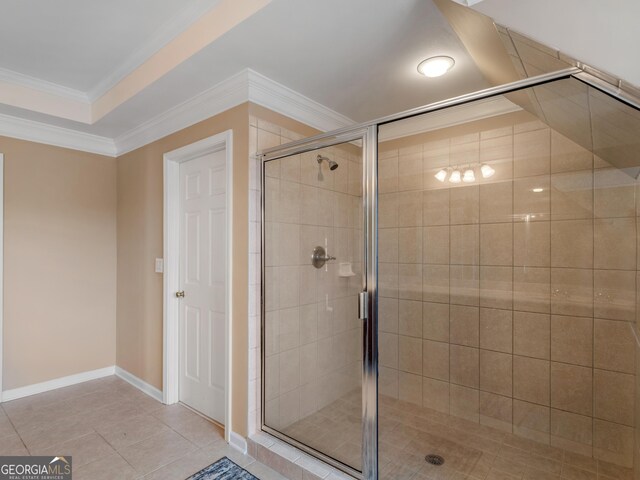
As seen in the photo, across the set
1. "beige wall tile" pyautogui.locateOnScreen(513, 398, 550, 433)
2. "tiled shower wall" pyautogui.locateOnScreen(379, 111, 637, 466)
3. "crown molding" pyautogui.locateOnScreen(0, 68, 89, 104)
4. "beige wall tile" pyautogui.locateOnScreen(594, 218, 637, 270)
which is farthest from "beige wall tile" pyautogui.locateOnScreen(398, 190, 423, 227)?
"crown molding" pyautogui.locateOnScreen(0, 68, 89, 104)

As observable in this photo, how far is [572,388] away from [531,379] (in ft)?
0.69

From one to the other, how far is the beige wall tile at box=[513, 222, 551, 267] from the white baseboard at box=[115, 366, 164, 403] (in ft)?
9.98

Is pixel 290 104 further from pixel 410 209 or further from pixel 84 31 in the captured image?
pixel 84 31

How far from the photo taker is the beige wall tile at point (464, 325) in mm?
2338

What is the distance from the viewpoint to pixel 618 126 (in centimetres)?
135

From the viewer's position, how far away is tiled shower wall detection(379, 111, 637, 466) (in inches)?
73.5

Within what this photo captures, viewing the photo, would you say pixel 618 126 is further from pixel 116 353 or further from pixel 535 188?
pixel 116 353

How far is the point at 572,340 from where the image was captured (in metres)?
2.00

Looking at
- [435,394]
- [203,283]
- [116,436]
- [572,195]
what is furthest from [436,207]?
[116,436]

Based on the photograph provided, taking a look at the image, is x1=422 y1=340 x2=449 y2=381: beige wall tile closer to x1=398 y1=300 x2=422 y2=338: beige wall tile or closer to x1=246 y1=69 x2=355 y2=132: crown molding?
x1=398 y1=300 x2=422 y2=338: beige wall tile

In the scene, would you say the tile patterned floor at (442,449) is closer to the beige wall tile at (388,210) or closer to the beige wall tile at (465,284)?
the beige wall tile at (465,284)

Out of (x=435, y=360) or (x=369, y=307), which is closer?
(x=369, y=307)

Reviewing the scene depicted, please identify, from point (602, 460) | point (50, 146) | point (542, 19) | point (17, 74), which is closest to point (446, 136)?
point (542, 19)

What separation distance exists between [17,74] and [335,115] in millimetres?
2448
